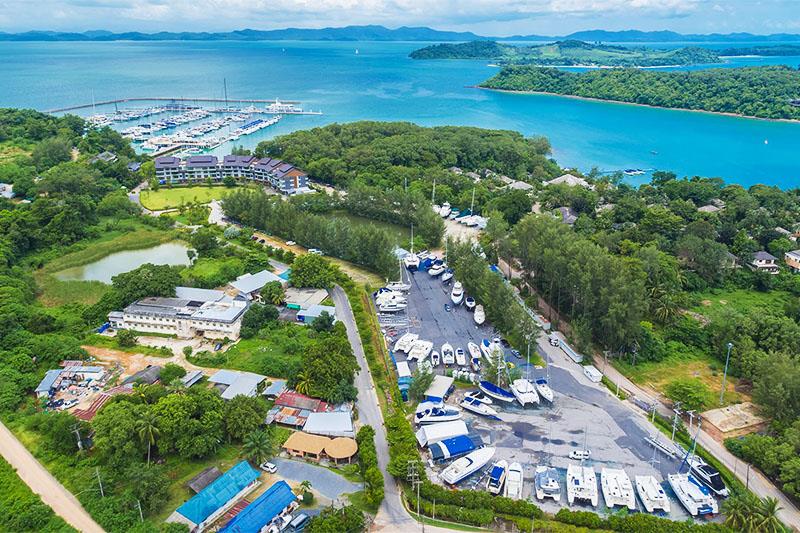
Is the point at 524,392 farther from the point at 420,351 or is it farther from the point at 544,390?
the point at 420,351

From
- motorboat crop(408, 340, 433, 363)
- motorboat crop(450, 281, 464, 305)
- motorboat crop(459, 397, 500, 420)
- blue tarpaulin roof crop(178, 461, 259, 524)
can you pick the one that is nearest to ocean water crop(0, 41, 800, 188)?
motorboat crop(450, 281, 464, 305)

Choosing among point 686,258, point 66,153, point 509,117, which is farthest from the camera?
point 509,117

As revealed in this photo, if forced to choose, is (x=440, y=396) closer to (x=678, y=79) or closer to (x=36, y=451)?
(x=36, y=451)

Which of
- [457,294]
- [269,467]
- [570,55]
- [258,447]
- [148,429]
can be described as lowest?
[269,467]

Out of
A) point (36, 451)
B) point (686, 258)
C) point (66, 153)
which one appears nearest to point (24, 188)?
point (66, 153)

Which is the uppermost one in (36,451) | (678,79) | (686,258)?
(678,79)

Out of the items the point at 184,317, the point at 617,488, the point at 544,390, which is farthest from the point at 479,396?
the point at 184,317

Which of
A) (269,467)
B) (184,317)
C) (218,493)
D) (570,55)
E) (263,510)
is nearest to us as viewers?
(263,510)

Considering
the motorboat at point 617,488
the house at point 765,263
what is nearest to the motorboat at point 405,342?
the motorboat at point 617,488
